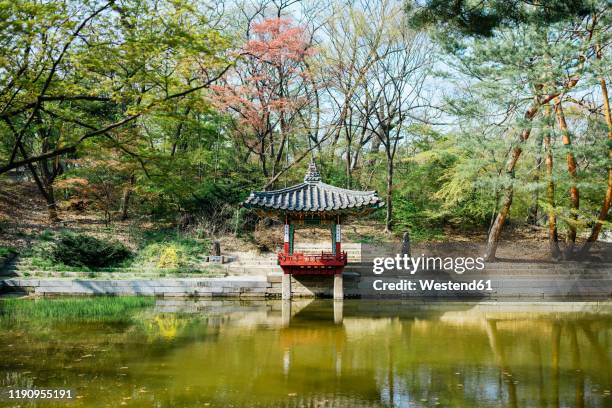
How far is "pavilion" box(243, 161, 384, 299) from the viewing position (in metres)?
15.9

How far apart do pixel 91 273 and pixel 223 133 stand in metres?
12.7

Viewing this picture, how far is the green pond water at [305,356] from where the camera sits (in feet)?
21.1

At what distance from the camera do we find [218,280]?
16.4 m

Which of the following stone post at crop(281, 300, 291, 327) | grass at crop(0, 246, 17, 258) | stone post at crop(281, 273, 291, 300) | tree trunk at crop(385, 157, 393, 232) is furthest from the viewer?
tree trunk at crop(385, 157, 393, 232)

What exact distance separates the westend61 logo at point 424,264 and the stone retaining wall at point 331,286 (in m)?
0.35

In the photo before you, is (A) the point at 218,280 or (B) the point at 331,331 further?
(A) the point at 218,280

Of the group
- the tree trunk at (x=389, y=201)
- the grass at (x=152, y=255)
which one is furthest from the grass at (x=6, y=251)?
the tree trunk at (x=389, y=201)

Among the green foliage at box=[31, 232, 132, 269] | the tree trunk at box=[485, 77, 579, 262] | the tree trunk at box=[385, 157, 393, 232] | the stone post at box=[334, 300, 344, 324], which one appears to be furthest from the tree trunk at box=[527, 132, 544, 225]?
the green foliage at box=[31, 232, 132, 269]

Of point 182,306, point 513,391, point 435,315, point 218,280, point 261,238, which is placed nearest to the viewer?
point 513,391

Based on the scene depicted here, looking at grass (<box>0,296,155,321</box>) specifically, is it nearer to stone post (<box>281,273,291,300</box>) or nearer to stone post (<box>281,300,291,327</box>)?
stone post (<box>281,300,291,327</box>)

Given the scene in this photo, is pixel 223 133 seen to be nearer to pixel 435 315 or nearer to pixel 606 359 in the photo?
pixel 435 315

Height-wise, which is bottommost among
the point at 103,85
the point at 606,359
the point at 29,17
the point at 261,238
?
the point at 606,359

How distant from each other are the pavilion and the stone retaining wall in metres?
0.69

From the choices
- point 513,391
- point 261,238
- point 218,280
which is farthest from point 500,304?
point 261,238
